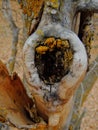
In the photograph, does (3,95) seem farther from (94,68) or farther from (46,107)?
(94,68)

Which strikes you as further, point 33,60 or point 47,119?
point 47,119

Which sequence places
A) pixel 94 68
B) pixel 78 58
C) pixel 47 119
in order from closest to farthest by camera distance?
1. pixel 78 58
2. pixel 47 119
3. pixel 94 68

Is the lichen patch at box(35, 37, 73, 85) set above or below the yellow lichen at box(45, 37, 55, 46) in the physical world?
below

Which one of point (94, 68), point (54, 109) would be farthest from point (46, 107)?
point (94, 68)

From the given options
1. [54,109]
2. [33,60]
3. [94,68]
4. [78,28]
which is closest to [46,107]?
[54,109]

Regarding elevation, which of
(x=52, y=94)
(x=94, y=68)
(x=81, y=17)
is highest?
(x=81, y=17)

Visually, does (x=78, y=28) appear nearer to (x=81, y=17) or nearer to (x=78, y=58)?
(x=81, y=17)

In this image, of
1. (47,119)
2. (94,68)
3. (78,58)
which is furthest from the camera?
(94,68)

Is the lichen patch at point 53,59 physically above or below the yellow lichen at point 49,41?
below

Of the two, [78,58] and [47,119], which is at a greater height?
[78,58]
